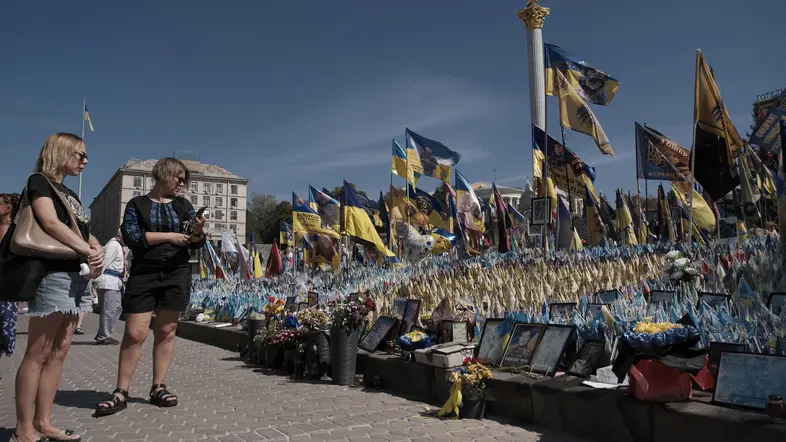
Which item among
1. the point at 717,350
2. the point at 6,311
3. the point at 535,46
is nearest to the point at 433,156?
the point at 6,311

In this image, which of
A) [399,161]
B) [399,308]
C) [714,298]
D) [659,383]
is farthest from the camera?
[399,161]

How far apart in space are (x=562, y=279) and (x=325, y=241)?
1188cm

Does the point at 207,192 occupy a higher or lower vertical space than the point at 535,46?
higher

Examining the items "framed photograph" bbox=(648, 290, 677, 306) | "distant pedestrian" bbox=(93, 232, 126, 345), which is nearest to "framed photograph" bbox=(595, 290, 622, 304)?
"framed photograph" bbox=(648, 290, 677, 306)

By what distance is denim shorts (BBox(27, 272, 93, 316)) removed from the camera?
12.7 ft

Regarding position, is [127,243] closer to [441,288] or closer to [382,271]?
[441,288]

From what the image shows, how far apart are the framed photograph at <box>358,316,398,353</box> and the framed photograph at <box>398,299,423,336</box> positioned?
0.12 m

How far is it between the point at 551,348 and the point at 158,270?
11.4ft

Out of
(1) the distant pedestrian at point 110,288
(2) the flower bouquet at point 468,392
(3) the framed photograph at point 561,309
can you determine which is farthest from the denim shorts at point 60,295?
(1) the distant pedestrian at point 110,288

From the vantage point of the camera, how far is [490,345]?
580cm

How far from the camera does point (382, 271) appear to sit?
18.5 meters

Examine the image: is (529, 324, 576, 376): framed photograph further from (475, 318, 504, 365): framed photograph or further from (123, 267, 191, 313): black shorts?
(123, 267, 191, 313): black shorts

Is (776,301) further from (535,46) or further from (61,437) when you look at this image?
(535,46)

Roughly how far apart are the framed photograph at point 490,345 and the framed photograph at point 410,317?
4.38ft
